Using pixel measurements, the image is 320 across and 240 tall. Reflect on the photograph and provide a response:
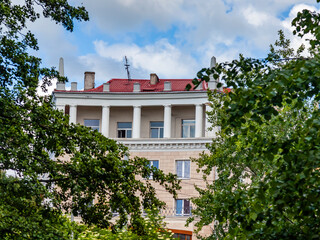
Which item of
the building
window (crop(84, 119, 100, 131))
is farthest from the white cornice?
window (crop(84, 119, 100, 131))

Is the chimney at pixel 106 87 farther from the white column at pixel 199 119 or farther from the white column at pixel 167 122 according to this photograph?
the white column at pixel 199 119

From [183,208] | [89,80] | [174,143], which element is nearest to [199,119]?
[174,143]

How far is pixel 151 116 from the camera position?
58312 mm

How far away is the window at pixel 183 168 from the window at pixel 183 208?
2.55 metres

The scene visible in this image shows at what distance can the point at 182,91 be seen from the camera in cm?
5678

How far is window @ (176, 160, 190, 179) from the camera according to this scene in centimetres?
5416

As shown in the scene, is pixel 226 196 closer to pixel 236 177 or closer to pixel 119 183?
pixel 119 183

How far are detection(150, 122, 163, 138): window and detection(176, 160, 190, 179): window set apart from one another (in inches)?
143

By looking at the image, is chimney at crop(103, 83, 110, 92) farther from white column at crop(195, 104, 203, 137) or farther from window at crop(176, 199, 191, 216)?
window at crop(176, 199, 191, 216)

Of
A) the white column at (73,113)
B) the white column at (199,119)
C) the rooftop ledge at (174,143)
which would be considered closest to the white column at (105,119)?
the rooftop ledge at (174,143)

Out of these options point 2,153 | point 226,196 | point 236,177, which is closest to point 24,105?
point 2,153

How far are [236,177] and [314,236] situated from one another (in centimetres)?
1840

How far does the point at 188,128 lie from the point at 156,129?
9.42 feet

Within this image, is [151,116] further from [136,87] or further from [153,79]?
[153,79]
